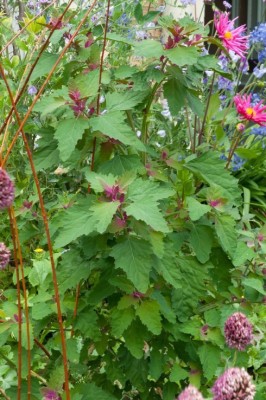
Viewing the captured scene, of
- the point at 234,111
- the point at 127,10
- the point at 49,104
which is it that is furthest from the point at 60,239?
the point at 127,10

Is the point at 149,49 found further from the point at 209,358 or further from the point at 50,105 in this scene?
the point at 209,358

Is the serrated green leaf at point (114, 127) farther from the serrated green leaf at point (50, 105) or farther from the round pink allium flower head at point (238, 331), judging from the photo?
the round pink allium flower head at point (238, 331)

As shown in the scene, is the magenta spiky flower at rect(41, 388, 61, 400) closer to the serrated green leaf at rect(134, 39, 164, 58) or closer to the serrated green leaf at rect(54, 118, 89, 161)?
the serrated green leaf at rect(54, 118, 89, 161)

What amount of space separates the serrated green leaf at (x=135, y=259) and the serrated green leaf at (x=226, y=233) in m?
0.22

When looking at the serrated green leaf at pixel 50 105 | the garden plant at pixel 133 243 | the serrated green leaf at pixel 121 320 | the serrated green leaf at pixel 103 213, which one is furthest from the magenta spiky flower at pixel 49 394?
the serrated green leaf at pixel 50 105

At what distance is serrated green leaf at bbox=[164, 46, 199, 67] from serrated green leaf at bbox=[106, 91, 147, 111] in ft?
0.39

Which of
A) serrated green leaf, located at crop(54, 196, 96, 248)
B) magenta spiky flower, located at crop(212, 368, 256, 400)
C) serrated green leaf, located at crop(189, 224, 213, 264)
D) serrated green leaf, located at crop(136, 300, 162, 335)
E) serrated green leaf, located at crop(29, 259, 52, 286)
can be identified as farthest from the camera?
serrated green leaf, located at crop(29, 259, 52, 286)

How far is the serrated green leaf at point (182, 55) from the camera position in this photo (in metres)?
1.54

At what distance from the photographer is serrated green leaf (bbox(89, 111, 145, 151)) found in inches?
58.7

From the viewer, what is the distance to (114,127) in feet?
4.92

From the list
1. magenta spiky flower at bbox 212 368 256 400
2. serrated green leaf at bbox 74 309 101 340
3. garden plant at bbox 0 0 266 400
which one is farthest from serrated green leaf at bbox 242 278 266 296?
magenta spiky flower at bbox 212 368 256 400

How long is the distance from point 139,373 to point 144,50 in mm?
723

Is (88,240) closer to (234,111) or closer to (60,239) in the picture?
(60,239)

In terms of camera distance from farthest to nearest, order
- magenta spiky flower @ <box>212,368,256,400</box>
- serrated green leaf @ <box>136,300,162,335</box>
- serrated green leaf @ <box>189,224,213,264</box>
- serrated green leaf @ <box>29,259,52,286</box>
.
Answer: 1. serrated green leaf @ <box>29,259,52,286</box>
2. serrated green leaf @ <box>189,224,213,264</box>
3. serrated green leaf @ <box>136,300,162,335</box>
4. magenta spiky flower @ <box>212,368,256,400</box>
